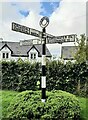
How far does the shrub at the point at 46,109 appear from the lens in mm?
5230

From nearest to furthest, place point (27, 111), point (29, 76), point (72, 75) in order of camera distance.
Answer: point (27, 111), point (72, 75), point (29, 76)

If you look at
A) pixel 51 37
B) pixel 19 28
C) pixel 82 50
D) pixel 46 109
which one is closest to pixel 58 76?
pixel 82 50

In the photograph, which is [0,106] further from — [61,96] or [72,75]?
[72,75]

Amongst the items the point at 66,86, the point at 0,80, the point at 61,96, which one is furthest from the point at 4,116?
the point at 0,80

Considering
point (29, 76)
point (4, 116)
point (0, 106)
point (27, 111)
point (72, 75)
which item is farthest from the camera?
point (29, 76)

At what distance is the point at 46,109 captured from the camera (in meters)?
5.28

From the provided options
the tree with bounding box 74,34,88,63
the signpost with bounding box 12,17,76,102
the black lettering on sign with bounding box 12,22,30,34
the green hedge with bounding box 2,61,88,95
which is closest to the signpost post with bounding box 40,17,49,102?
the signpost with bounding box 12,17,76,102

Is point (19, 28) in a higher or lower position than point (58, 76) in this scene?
higher

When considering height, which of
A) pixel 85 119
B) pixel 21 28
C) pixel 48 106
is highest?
pixel 21 28

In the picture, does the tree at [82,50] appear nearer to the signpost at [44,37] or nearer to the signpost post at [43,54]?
the signpost at [44,37]

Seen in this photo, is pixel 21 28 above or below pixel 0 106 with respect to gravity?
above

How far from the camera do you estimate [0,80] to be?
10836 mm

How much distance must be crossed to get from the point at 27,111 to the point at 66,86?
181 inches

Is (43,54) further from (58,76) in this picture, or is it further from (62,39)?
(58,76)
